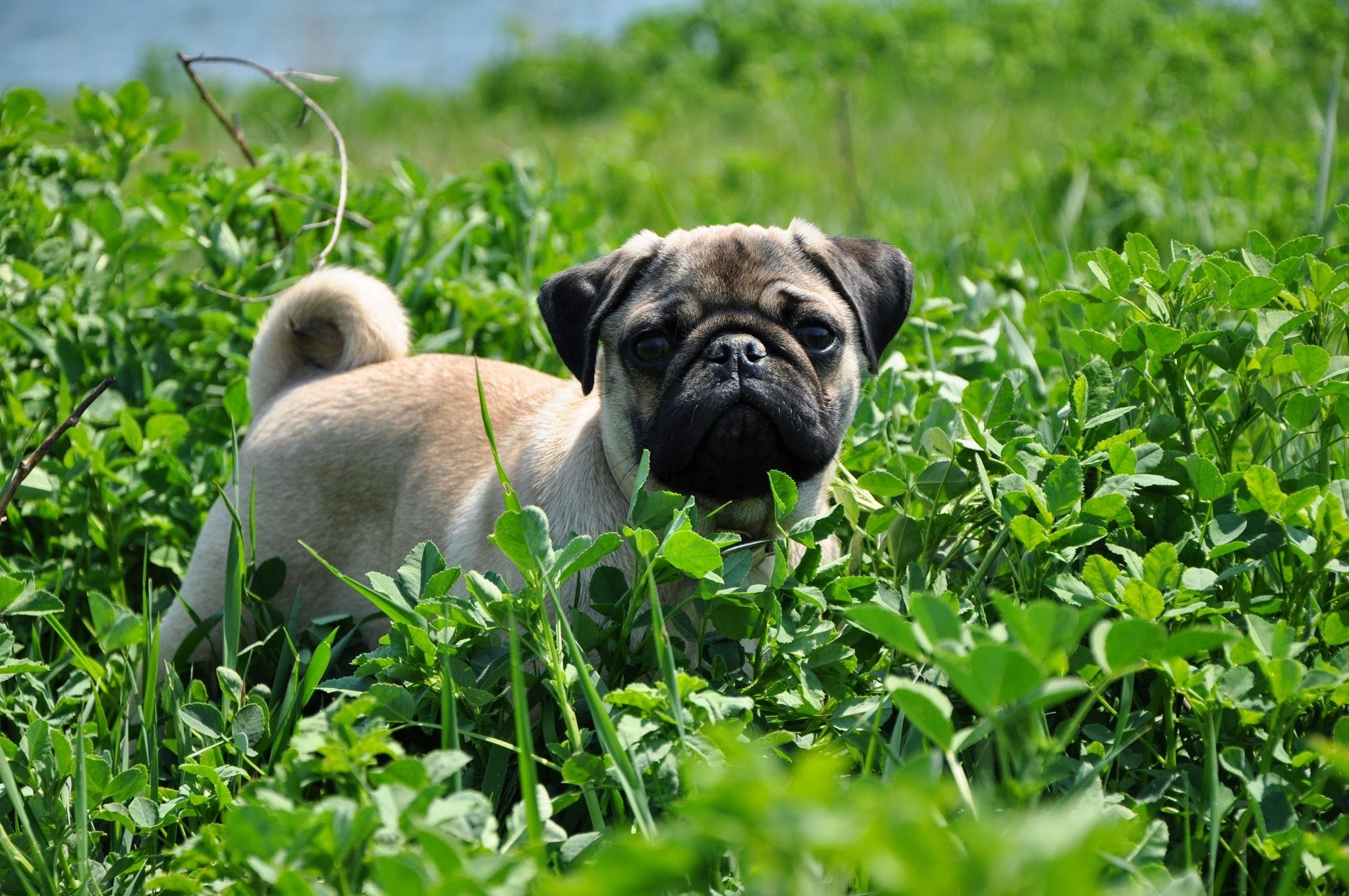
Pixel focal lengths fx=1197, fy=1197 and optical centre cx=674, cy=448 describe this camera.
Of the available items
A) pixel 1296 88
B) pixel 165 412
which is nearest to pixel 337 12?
pixel 1296 88

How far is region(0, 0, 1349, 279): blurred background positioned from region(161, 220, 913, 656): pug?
68.9 inches

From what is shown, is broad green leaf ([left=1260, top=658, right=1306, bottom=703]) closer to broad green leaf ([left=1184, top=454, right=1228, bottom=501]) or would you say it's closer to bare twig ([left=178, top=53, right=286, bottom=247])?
broad green leaf ([left=1184, top=454, right=1228, bottom=501])

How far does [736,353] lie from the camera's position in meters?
3.08

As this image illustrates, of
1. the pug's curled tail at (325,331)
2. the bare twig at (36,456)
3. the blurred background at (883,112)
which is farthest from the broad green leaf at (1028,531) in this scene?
the blurred background at (883,112)

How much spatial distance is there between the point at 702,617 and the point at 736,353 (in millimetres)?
815

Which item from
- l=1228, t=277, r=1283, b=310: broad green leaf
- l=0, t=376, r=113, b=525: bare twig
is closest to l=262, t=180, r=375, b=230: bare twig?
l=0, t=376, r=113, b=525: bare twig

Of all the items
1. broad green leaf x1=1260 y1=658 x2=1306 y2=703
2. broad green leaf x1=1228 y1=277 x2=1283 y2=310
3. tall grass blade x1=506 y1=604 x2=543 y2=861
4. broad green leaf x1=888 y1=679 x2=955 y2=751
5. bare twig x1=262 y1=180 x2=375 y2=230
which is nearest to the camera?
broad green leaf x1=888 y1=679 x2=955 y2=751

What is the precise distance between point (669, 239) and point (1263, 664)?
206 centimetres

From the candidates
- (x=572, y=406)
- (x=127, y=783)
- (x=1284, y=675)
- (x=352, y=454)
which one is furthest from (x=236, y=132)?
(x=1284, y=675)

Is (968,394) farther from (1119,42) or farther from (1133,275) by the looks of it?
(1119,42)

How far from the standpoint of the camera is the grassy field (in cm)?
169

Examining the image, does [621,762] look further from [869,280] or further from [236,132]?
[236,132]

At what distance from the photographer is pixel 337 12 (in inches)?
738

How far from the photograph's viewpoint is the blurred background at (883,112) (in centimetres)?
674
